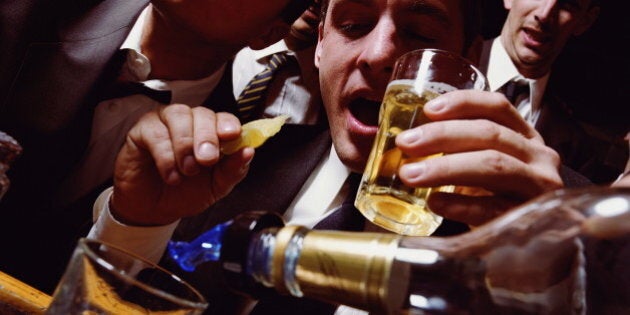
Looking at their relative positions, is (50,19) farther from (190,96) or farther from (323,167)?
(323,167)

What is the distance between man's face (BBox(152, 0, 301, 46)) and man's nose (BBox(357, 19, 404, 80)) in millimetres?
697

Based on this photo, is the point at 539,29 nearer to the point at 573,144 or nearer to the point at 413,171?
the point at 573,144

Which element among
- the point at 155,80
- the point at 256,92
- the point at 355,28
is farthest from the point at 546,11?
the point at 155,80

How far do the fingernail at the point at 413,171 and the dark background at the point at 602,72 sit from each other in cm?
341

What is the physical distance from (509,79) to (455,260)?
3.04 metres

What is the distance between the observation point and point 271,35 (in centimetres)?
219

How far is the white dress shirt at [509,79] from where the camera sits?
3.21m

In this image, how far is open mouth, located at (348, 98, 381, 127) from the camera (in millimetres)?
1449

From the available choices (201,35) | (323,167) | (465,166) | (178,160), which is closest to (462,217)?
(465,166)

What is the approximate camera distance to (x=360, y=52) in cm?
141

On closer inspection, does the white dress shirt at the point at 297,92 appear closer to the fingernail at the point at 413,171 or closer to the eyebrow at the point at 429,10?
the eyebrow at the point at 429,10

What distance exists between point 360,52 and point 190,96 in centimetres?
108

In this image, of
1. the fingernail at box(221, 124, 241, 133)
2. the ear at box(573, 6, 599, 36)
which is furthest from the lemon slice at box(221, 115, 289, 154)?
the ear at box(573, 6, 599, 36)

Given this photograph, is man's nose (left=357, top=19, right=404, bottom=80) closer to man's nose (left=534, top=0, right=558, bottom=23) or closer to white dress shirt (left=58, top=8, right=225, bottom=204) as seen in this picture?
white dress shirt (left=58, top=8, right=225, bottom=204)
